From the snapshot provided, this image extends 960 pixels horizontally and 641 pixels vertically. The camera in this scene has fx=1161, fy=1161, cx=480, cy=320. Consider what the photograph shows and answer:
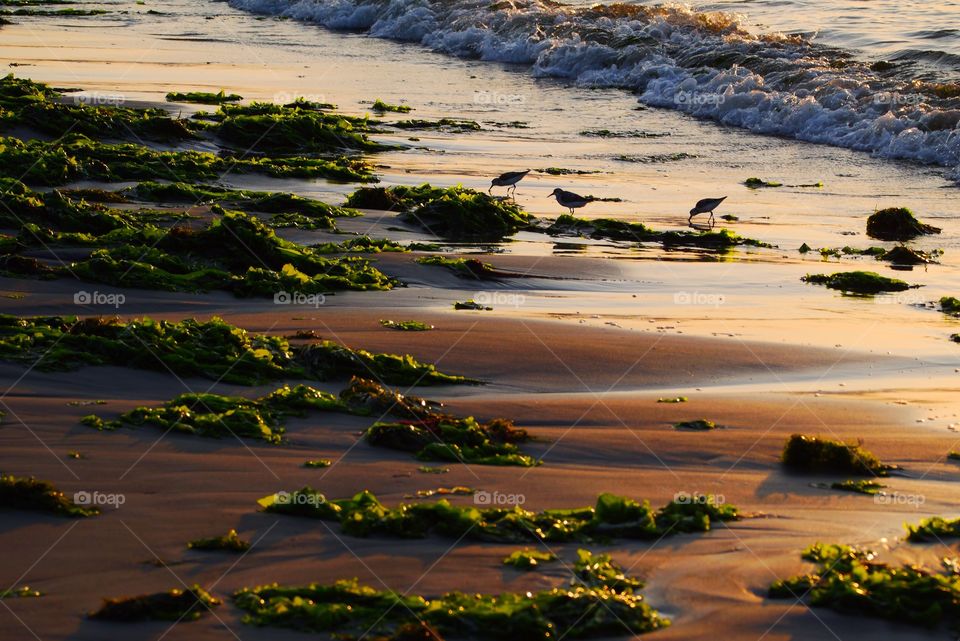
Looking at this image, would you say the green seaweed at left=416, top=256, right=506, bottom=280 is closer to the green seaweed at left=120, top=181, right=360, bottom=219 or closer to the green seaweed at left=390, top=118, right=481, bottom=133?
the green seaweed at left=120, top=181, right=360, bottom=219

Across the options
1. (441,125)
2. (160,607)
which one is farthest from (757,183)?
(160,607)

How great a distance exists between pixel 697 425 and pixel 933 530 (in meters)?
1.48

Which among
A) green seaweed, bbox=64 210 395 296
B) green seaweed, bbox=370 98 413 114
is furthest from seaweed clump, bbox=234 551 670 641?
green seaweed, bbox=370 98 413 114

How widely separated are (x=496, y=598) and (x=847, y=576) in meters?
1.23

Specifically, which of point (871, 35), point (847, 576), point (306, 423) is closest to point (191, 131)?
point (306, 423)

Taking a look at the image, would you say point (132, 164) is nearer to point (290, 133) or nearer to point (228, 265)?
point (290, 133)

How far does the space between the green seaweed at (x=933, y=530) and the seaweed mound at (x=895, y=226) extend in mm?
6795

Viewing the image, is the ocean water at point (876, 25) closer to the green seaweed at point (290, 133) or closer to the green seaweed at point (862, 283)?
the green seaweed at point (290, 133)

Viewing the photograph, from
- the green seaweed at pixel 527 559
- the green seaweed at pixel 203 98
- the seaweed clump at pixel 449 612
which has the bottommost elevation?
the green seaweed at pixel 527 559

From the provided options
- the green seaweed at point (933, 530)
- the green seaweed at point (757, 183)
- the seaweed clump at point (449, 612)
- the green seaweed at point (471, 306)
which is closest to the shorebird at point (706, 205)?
the green seaweed at point (757, 183)

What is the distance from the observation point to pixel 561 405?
5.99 metres

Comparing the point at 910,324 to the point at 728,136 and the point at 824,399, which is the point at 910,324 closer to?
the point at 824,399

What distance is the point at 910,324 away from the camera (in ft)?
26.6

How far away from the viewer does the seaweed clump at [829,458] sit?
5.25 metres
